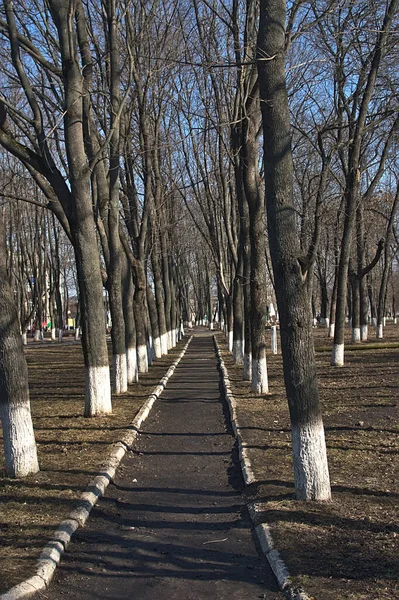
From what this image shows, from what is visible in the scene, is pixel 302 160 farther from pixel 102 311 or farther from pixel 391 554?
pixel 391 554

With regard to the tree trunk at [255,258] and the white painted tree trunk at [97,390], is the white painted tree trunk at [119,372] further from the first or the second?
the white painted tree trunk at [97,390]

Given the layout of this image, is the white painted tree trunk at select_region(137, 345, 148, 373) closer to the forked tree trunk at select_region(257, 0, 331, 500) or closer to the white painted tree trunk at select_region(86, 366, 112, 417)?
the white painted tree trunk at select_region(86, 366, 112, 417)

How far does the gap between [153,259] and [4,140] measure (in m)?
19.1

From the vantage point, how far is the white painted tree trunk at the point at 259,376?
14641 millimetres

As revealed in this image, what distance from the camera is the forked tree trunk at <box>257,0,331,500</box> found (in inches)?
250

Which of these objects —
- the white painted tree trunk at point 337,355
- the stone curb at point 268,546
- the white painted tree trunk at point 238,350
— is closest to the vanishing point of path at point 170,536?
the stone curb at point 268,546

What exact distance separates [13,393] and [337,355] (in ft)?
43.8

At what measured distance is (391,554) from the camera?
195 inches

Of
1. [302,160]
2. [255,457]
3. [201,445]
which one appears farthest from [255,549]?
[302,160]

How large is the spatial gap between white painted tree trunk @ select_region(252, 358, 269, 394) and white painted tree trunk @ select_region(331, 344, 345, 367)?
5012 mm

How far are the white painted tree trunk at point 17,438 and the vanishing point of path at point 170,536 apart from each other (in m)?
0.97

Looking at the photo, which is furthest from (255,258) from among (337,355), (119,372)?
(337,355)

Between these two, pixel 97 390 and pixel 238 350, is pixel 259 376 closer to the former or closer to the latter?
pixel 97 390

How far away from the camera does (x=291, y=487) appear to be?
695 cm
